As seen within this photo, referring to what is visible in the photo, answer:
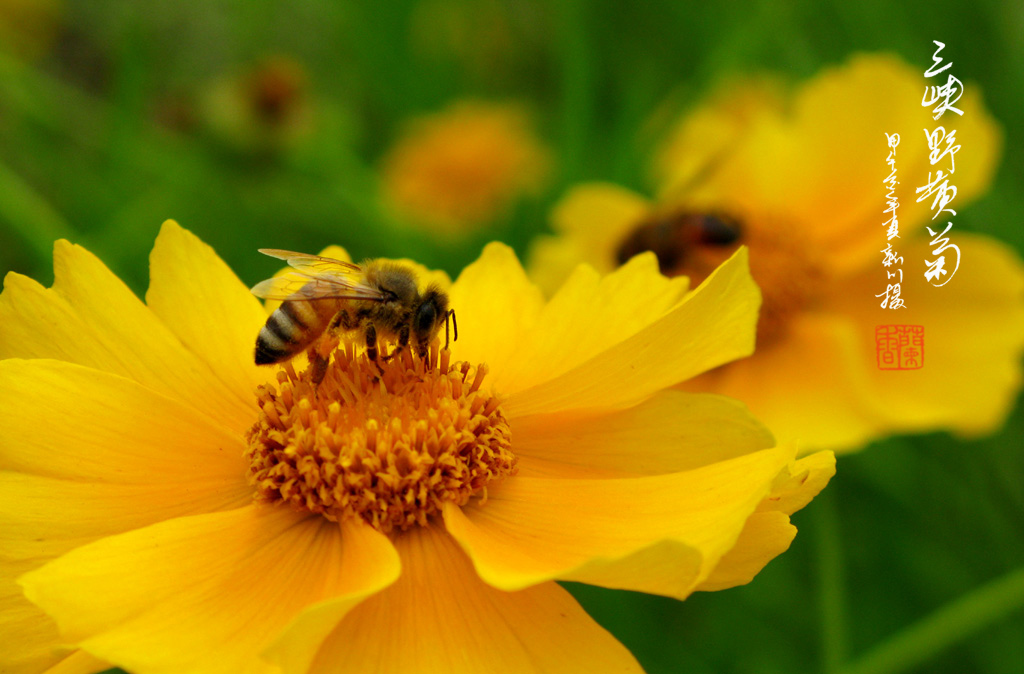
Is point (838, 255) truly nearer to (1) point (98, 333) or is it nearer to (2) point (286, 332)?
(2) point (286, 332)

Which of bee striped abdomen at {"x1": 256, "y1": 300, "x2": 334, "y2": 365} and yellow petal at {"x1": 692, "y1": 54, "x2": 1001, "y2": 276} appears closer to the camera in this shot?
bee striped abdomen at {"x1": 256, "y1": 300, "x2": 334, "y2": 365}

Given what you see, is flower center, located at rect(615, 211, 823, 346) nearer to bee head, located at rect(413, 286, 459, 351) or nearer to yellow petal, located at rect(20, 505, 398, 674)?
bee head, located at rect(413, 286, 459, 351)

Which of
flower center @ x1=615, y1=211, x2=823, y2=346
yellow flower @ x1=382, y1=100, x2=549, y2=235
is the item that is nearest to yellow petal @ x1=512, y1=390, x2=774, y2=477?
flower center @ x1=615, y1=211, x2=823, y2=346

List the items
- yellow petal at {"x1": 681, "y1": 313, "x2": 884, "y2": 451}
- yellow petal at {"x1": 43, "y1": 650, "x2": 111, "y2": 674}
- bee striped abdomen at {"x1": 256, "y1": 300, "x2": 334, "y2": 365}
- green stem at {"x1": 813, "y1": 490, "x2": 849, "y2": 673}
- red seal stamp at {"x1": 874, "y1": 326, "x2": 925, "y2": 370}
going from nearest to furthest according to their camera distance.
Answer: yellow petal at {"x1": 43, "y1": 650, "x2": 111, "y2": 674}, bee striped abdomen at {"x1": 256, "y1": 300, "x2": 334, "y2": 365}, green stem at {"x1": 813, "y1": 490, "x2": 849, "y2": 673}, yellow petal at {"x1": 681, "y1": 313, "x2": 884, "y2": 451}, red seal stamp at {"x1": 874, "y1": 326, "x2": 925, "y2": 370}

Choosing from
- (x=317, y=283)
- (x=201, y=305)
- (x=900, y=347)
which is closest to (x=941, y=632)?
(x=900, y=347)

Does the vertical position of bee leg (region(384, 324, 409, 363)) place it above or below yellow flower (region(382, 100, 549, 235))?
below

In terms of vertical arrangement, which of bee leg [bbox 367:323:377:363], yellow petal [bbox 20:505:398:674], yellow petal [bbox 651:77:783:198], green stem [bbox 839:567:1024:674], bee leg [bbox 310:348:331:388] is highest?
yellow petal [bbox 651:77:783:198]

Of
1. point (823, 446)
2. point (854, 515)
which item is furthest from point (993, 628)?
point (823, 446)
